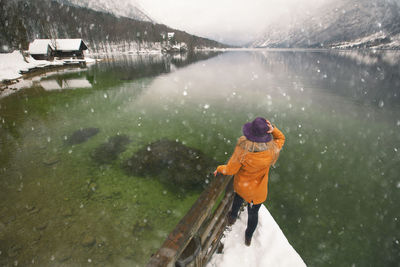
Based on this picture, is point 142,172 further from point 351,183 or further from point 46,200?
point 351,183

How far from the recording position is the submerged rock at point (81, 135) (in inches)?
409

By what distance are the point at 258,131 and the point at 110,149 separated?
30.5 ft

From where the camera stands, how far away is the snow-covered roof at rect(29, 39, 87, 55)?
51438 millimetres

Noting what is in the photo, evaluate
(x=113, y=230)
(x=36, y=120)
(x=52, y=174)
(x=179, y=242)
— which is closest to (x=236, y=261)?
(x=179, y=242)

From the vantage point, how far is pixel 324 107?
1631 cm

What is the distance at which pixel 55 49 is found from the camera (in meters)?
56.0

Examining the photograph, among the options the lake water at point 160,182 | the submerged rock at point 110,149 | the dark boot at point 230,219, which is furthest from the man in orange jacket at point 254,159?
the submerged rock at point 110,149

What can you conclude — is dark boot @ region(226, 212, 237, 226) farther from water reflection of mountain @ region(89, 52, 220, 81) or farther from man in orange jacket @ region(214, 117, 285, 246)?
water reflection of mountain @ region(89, 52, 220, 81)

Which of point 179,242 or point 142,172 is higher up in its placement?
point 179,242

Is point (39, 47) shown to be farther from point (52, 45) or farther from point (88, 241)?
point (88, 241)

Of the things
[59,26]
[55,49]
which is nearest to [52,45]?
[55,49]

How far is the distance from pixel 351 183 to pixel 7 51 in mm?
68781

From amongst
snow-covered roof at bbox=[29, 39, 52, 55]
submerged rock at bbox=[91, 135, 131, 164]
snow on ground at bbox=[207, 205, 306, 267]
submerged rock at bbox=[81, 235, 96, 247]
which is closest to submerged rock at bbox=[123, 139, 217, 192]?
submerged rock at bbox=[91, 135, 131, 164]

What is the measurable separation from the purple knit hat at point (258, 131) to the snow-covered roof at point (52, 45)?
232 ft
